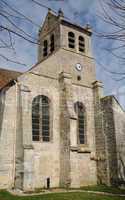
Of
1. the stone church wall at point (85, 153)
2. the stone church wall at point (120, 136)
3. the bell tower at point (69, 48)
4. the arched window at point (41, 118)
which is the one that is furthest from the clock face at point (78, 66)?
the arched window at point (41, 118)

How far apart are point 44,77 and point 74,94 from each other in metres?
2.58

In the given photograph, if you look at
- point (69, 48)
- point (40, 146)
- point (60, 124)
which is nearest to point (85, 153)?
point (60, 124)

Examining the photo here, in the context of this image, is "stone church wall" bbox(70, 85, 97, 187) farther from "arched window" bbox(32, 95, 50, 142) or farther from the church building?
"arched window" bbox(32, 95, 50, 142)

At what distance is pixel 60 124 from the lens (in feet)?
50.8

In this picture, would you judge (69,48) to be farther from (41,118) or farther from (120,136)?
(120,136)

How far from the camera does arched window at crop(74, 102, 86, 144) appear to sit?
16.6 meters

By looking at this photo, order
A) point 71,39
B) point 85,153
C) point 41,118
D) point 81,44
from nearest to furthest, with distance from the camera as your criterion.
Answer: point 41,118 < point 85,153 < point 71,39 < point 81,44

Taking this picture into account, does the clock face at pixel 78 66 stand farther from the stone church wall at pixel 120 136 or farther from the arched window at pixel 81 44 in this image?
the stone church wall at pixel 120 136

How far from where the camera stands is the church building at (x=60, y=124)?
13301mm

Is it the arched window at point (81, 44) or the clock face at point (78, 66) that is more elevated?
the arched window at point (81, 44)

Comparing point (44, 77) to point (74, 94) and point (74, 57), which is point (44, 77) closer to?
point (74, 94)

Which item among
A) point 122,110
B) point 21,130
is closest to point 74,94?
point 122,110

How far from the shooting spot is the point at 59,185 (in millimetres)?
14312

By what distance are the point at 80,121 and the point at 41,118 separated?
324 cm
